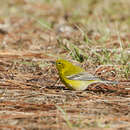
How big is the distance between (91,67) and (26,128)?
2359mm

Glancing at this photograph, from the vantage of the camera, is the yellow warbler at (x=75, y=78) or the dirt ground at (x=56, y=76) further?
the yellow warbler at (x=75, y=78)

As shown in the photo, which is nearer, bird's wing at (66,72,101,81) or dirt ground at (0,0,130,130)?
dirt ground at (0,0,130,130)

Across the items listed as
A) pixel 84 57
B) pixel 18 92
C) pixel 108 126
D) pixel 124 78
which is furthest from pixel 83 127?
pixel 84 57

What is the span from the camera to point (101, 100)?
12.6 feet

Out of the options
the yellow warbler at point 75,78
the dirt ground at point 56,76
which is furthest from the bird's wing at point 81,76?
the dirt ground at point 56,76

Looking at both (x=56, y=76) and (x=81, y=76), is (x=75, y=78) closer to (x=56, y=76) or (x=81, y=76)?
(x=81, y=76)

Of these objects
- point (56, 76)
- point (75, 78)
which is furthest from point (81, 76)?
point (56, 76)

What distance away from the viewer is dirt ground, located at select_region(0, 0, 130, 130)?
10.6 ft

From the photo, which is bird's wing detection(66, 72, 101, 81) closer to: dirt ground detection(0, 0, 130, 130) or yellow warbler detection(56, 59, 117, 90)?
yellow warbler detection(56, 59, 117, 90)

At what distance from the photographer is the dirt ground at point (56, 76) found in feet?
10.6

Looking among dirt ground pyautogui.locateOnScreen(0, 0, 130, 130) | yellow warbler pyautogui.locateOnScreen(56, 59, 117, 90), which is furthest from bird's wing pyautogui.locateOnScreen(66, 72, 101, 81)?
dirt ground pyautogui.locateOnScreen(0, 0, 130, 130)

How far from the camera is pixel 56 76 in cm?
498

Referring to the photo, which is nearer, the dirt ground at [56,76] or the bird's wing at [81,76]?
the dirt ground at [56,76]

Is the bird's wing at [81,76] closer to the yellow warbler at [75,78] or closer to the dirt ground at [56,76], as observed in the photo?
the yellow warbler at [75,78]
